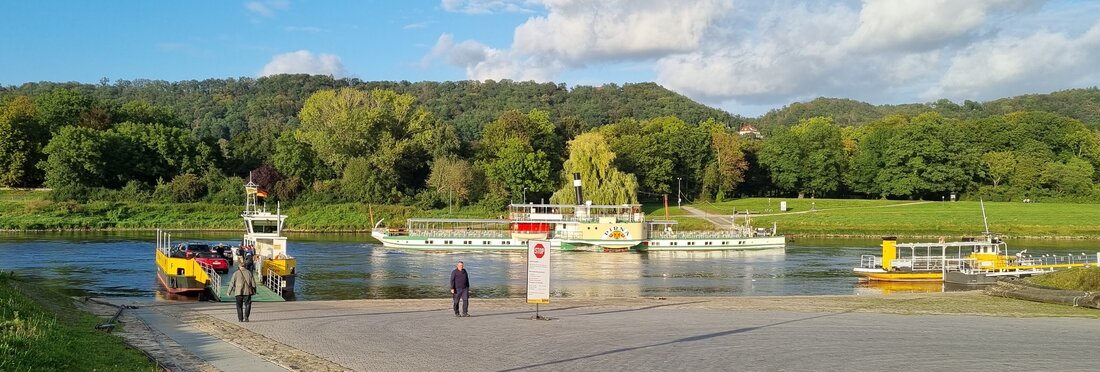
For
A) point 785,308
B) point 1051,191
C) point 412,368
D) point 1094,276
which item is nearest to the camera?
point 412,368

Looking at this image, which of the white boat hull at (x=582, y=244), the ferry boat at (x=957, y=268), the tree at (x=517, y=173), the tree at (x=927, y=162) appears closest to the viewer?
the ferry boat at (x=957, y=268)

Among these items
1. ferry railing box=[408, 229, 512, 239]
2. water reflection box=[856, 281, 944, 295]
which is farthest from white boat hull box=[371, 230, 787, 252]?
water reflection box=[856, 281, 944, 295]

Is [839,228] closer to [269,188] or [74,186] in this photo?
[269,188]

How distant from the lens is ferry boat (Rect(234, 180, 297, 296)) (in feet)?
125

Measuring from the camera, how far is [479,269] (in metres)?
56.2

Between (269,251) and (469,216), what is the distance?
55237 mm

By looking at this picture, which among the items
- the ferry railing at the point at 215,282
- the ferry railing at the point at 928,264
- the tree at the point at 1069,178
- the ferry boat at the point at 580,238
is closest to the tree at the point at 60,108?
the ferry boat at the point at 580,238

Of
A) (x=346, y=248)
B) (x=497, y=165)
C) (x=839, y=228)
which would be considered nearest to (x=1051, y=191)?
(x=839, y=228)

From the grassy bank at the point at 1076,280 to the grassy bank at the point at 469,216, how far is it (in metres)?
57.9

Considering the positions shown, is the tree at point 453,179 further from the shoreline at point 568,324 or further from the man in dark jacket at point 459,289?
the man in dark jacket at point 459,289

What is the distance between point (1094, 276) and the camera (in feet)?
108

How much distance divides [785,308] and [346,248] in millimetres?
47885

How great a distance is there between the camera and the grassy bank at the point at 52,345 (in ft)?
43.3

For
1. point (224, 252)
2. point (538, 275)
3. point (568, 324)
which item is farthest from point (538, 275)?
point (224, 252)
